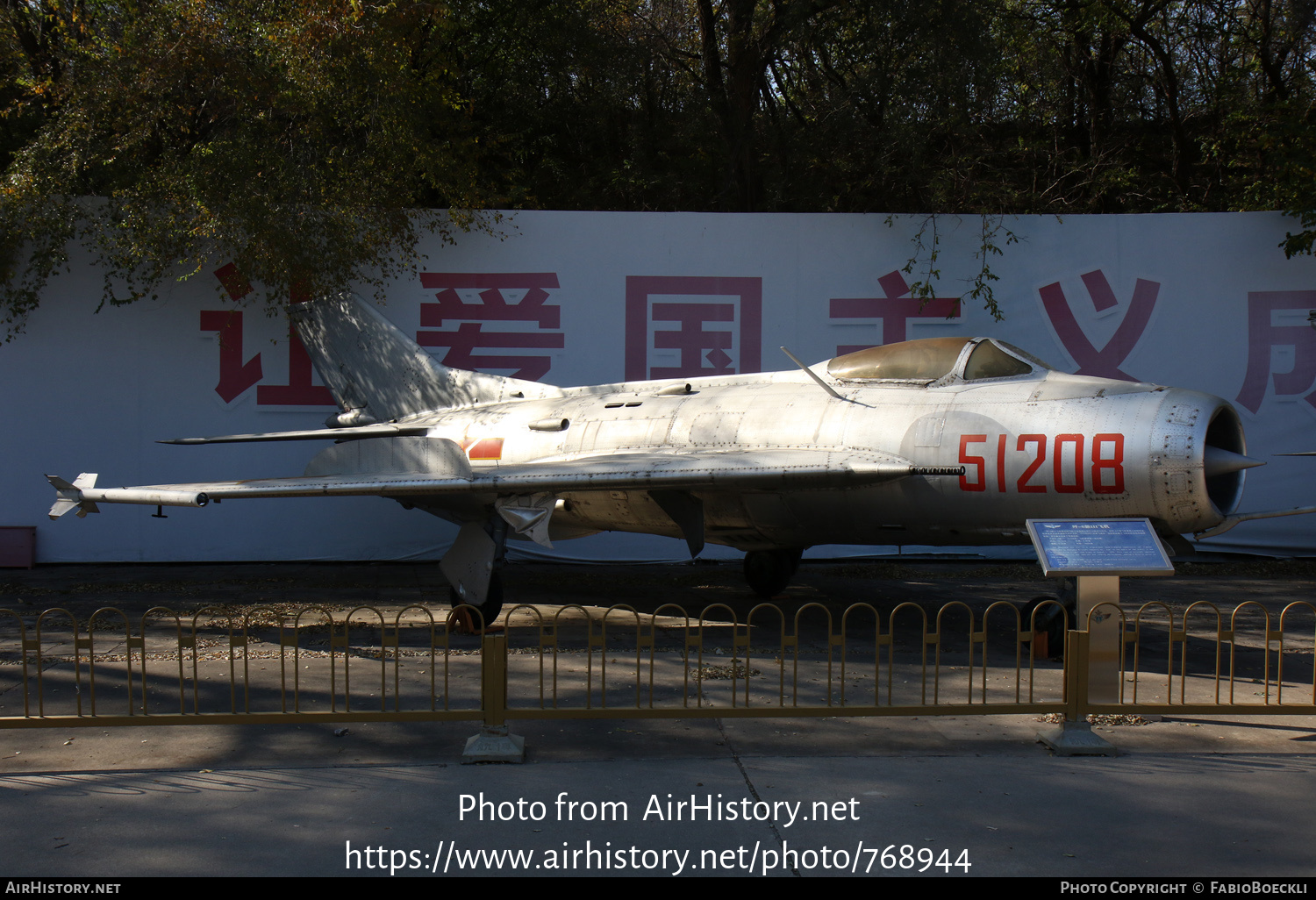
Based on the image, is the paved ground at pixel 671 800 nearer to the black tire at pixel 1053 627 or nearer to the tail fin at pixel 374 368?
the black tire at pixel 1053 627

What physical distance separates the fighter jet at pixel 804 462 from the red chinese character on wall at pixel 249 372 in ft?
7.34

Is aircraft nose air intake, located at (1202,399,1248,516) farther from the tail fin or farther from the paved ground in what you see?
the tail fin

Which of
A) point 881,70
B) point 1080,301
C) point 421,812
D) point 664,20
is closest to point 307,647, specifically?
point 421,812

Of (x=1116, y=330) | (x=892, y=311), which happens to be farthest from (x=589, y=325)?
(x=1116, y=330)

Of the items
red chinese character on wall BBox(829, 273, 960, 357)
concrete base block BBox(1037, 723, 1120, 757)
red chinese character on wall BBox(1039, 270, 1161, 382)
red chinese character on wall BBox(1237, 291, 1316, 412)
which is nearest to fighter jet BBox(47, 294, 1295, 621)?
concrete base block BBox(1037, 723, 1120, 757)

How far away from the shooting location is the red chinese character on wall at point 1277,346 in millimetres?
12102

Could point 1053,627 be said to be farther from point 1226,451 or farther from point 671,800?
point 671,800

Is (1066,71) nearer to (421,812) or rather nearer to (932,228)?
(932,228)

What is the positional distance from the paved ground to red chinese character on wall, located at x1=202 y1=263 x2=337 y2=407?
24.7 ft

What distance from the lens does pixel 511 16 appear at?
626 inches

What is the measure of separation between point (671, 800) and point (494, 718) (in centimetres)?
111

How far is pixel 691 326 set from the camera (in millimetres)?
12422

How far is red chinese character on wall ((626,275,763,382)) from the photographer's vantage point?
487 inches

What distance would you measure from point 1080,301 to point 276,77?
1127 cm
